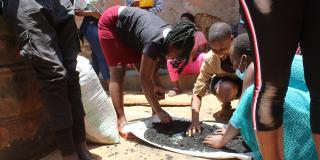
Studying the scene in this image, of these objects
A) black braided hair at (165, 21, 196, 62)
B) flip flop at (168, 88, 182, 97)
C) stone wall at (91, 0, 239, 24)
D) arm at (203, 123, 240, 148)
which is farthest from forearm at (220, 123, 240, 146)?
stone wall at (91, 0, 239, 24)

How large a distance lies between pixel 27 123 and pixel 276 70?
1.91 m

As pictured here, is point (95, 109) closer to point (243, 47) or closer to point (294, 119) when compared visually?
point (243, 47)

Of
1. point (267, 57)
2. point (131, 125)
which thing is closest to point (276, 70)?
point (267, 57)

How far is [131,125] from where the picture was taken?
12.0ft

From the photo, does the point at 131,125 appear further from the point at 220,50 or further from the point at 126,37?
the point at 220,50

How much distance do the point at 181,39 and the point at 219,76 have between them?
0.93 metres

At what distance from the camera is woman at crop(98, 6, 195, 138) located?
3238 millimetres

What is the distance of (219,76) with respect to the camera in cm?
398

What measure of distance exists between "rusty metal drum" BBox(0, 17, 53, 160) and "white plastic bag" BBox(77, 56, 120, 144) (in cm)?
34

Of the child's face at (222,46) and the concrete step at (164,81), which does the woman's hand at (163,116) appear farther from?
the concrete step at (164,81)

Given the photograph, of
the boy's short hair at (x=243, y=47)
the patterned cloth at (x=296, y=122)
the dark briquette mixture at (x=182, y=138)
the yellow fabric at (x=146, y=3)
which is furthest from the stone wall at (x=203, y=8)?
the patterned cloth at (x=296, y=122)

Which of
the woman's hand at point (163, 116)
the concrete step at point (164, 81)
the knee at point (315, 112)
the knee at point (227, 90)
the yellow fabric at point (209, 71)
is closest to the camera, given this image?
the knee at point (315, 112)

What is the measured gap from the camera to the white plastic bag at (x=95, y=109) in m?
3.17

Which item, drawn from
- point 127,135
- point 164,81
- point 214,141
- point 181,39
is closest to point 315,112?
point 214,141
